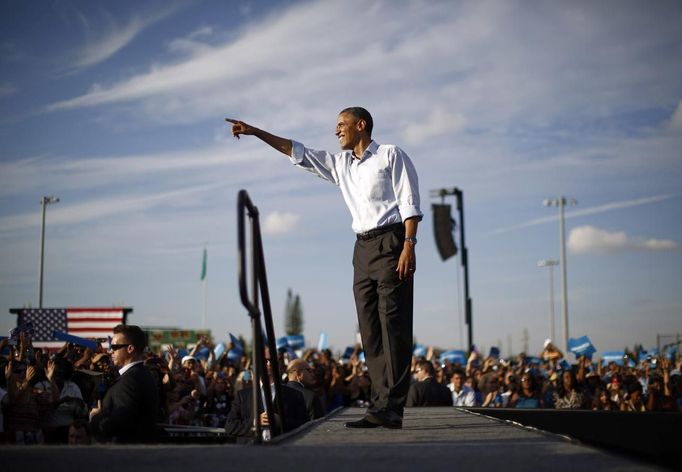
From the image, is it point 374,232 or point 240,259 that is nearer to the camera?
point 240,259

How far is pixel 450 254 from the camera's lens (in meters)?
36.8

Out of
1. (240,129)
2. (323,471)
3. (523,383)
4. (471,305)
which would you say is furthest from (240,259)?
(471,305)

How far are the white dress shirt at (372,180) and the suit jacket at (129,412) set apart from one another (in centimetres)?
182

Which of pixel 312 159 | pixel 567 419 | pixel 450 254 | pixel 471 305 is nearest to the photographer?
pixel 312 159

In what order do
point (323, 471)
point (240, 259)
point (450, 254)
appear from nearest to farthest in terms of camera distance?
point (323, 471) < point (240, 259) < point (450, 254)

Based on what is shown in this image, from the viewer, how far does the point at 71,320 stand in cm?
2298

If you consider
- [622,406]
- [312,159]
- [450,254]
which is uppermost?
[450,254]

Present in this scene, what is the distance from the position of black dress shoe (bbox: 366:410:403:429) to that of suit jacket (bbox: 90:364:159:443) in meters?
1.54

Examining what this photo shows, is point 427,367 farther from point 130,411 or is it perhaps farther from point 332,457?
point 332,457

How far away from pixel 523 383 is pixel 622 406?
220cm

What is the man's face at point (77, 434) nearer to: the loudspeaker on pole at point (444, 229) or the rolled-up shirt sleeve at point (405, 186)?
the rolled-up shirt sleeve at point (405, 186)

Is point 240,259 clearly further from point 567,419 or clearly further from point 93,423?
point 567,419

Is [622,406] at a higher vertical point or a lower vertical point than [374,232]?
lower

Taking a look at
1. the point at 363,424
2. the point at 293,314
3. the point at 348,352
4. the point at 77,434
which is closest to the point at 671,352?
the point at 348,352
